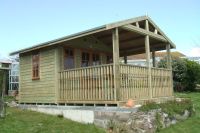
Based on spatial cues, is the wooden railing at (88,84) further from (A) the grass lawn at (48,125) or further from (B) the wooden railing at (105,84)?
(A) the grass lawn at (48,125)

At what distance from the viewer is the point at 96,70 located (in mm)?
12680

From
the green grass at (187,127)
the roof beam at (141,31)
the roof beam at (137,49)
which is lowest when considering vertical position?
the green grass at (187,127)

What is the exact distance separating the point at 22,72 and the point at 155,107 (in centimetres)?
840

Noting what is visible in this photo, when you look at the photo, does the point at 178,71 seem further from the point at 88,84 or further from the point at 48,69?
the point at 88,84

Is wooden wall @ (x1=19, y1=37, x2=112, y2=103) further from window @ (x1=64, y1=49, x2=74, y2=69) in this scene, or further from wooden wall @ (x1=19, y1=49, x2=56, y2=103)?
window @ (x1=64, y1=49, x2=74, y2=69)

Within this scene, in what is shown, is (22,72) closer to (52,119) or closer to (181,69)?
(52,119)

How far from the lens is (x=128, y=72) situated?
1252 cm

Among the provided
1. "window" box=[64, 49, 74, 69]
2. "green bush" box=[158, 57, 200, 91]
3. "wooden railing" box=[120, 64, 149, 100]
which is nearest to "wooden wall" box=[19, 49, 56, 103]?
"window" box=[64, 49, 74, 69]

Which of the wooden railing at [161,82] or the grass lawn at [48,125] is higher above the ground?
the wooden railing at [161,82]

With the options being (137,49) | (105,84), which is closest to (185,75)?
(137,49)

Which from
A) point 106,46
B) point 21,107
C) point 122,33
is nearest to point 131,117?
point 122,33

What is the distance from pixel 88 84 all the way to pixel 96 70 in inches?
30.5

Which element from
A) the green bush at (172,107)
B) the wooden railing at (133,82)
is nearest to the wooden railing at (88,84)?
the wooden railing at (133,82)

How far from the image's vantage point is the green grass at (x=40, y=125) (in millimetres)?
11156
